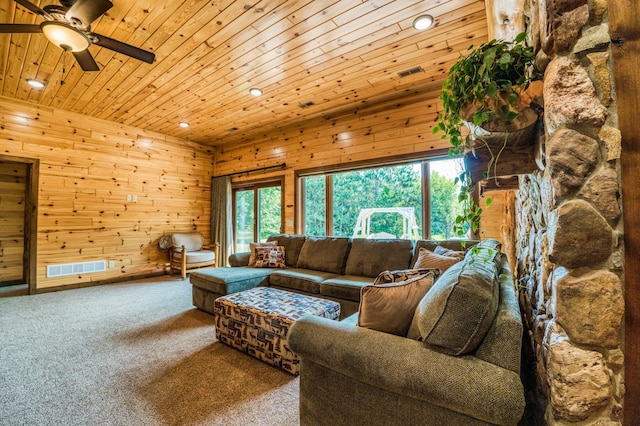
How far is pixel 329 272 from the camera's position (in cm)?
348

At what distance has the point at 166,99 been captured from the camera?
3.83 metres

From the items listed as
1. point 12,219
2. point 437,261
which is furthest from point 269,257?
point 12,219

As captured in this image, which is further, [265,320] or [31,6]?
[265,320]

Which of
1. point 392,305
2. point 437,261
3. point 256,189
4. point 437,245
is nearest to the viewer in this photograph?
point 392,305

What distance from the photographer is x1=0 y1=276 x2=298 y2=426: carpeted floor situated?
157 cm

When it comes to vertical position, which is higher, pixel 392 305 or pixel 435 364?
pixel 392 305

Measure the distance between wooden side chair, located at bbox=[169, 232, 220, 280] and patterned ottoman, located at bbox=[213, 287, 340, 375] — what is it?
119 inches

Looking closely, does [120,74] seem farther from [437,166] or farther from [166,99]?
[437,166]

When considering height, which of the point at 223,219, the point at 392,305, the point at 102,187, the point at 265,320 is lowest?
the point at 265,320

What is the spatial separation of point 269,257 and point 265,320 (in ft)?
5.74

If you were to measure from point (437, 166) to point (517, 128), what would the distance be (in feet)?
8.59

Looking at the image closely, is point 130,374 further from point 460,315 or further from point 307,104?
point 307,104

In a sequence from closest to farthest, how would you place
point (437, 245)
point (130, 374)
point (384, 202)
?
point (130, 374) → point (437, 245) → point (384, 202)

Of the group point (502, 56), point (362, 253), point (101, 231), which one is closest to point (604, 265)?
point (502, 56)
